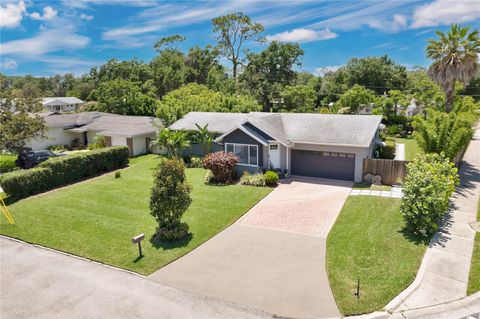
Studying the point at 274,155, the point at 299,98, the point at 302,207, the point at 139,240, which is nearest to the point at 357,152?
the point at 274,155

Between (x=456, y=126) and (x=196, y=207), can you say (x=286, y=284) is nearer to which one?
(x=196, y=207)

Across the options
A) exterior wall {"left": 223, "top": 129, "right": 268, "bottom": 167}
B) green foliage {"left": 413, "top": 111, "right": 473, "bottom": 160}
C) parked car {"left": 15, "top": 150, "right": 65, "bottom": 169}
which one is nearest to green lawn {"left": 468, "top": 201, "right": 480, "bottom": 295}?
green foliage {"left": 413, "top": 111, "right": 473, "bottom": 160}

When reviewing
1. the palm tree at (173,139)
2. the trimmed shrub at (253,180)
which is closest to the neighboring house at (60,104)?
the palm tree at (173,139)

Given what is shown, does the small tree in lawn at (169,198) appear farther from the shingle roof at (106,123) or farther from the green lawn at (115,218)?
the shingle roof at (106,123)

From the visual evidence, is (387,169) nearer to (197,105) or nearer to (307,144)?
(307,144)

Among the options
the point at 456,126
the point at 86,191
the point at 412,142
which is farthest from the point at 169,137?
the point at 412,142
